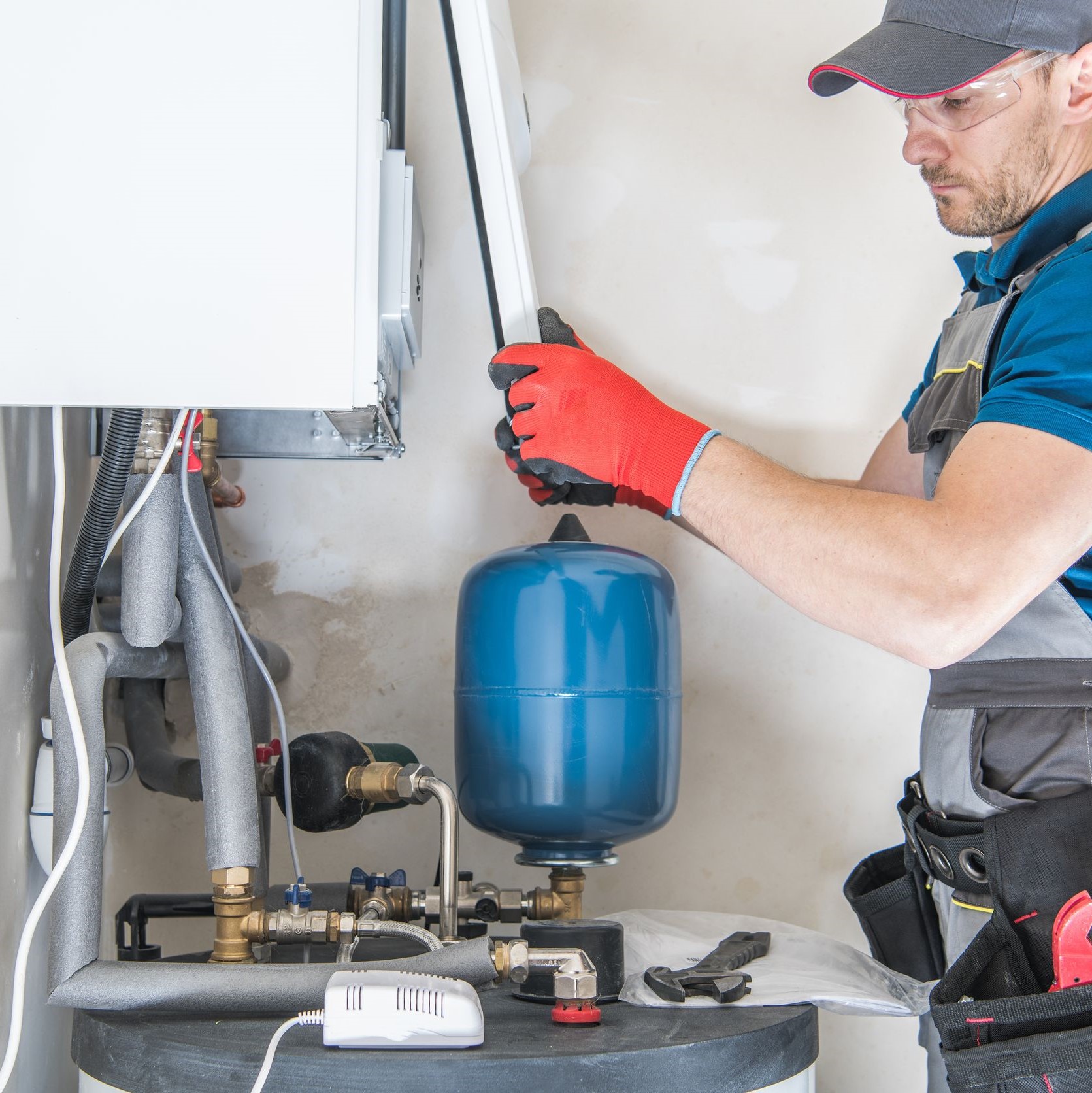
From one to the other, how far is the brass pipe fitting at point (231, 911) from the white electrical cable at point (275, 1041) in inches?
6.1

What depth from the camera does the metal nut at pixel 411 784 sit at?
944 mm

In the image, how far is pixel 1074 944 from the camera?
77 cm

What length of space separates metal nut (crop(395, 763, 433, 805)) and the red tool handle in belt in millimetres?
517

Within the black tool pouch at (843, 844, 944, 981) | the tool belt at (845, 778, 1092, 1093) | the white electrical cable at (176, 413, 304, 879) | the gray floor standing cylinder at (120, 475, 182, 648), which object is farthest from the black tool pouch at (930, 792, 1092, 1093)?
the gray floor standing cylinder at (120, 475, 182, 648)

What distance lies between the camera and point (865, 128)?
1325 millimetres

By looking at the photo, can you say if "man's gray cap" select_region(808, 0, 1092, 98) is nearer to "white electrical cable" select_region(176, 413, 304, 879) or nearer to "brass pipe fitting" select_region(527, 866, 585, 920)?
"white electrical cable" select_region(176, 413, 304, 879)

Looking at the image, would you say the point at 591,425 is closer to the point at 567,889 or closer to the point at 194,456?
the point at 194,456

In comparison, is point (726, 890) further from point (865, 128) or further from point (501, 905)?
point (865, 128)

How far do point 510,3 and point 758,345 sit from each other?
525 millimetres

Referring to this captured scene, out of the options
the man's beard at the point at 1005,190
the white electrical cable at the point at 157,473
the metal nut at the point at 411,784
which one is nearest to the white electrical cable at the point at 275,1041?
the metal nut at the point at 411,784

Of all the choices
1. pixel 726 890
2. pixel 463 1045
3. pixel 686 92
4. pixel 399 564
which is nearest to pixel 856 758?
pixel 726 890

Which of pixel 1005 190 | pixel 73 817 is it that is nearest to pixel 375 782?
pixel 73 817

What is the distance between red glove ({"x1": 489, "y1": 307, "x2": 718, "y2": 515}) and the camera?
878mm

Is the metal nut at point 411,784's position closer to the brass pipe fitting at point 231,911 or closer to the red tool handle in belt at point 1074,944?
the brass pipe fitting at point 231,911
